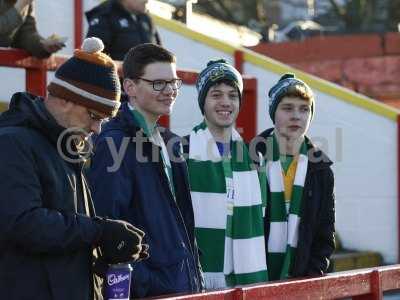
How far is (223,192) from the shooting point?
15.8 feet

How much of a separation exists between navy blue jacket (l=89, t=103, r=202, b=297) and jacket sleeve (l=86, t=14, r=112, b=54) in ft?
8.32

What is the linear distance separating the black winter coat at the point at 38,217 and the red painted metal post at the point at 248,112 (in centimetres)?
488

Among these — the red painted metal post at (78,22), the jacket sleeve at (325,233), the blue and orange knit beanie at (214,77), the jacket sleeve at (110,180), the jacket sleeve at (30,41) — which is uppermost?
the red painted metal post at (78,22)

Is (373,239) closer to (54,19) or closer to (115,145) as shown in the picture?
(54,19)

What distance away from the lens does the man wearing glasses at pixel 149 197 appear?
404cm

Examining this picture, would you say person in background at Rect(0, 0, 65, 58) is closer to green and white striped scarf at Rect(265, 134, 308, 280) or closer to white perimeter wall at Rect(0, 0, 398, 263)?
green and white striped scarf at Rect(265, 134, 308, 280)

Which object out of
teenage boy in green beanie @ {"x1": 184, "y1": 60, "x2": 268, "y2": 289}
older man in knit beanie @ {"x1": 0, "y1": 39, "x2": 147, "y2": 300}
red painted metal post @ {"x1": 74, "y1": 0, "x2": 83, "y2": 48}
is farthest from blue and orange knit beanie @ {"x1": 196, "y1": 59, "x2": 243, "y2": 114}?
red painted metal post @ {"x1": 74, "y1": 0, "x2": 83, "y2": 48}

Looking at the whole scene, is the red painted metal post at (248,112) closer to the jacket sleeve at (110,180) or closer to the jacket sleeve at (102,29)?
the jacket sleeve at (102,29)

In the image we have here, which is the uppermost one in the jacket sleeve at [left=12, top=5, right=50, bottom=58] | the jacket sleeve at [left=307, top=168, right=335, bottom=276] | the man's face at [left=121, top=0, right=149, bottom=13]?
the man's face at [left=121, top=0, right=149, bottom=13]

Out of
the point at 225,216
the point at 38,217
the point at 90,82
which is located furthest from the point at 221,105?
the point at 38,217

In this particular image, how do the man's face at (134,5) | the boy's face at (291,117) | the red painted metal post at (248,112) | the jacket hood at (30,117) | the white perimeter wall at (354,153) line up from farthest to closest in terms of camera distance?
the white perimeter wall at (354,153), the red painted metal post at (248,112), the man's face at (134,5), the boy's face at (291,117), the jacket hood at (30,117)

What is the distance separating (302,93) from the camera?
5199mm

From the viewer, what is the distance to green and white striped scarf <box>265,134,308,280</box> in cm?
498

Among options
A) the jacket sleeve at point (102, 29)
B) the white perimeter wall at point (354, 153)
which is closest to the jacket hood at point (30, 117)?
the jacket sleeve at point (102, 29)
